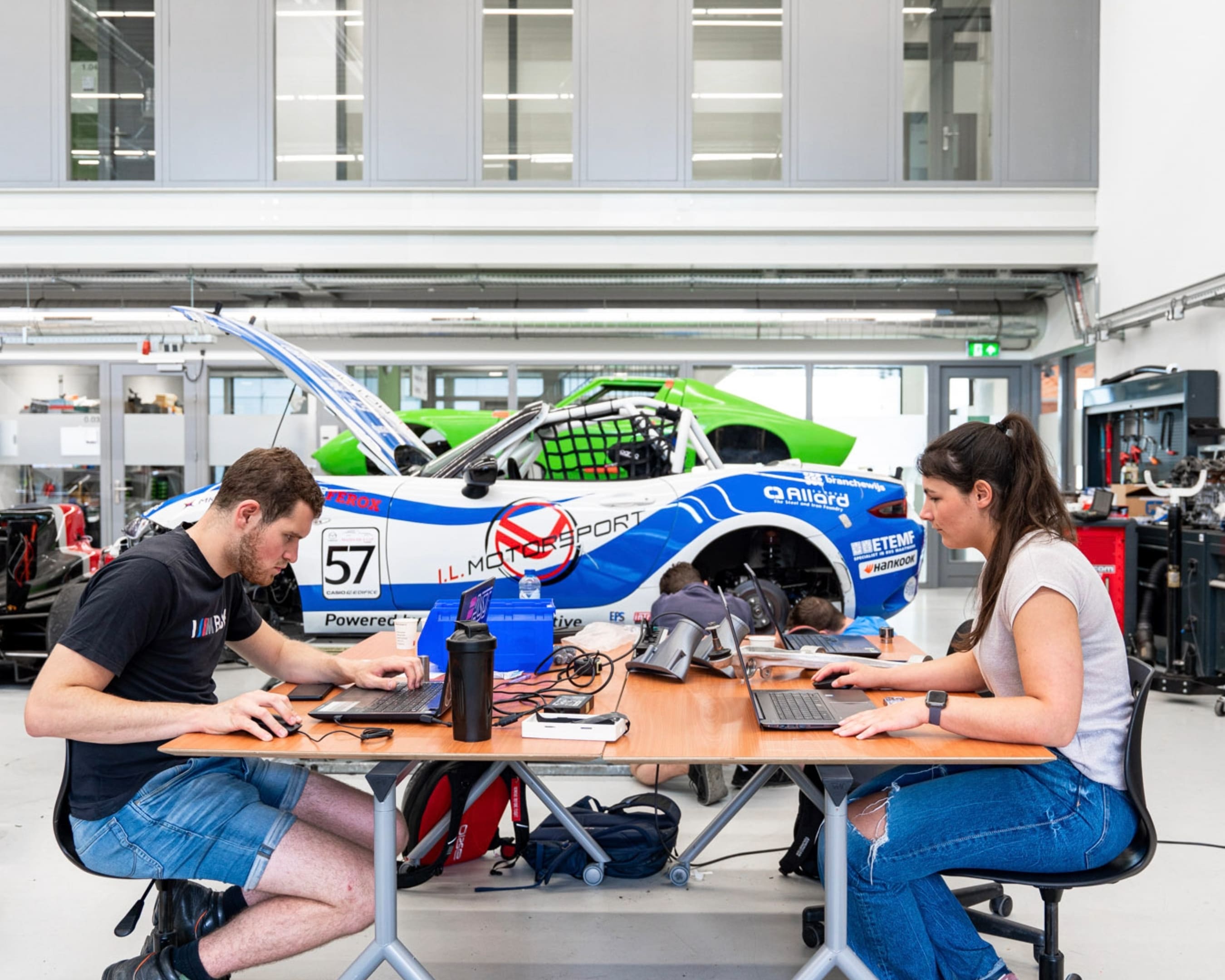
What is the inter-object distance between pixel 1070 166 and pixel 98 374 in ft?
33.9

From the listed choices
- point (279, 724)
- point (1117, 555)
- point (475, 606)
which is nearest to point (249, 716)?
point (279, 724)

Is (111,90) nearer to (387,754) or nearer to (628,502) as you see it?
(628,502)

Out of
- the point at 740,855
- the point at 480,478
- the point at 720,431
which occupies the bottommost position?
the point at 740,855

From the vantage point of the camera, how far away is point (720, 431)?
27.9 feet

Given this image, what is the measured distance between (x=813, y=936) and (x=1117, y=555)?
4869mm

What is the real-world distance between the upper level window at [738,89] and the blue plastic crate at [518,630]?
7115 mm

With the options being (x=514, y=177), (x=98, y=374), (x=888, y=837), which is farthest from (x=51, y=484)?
(x=888, y=837)

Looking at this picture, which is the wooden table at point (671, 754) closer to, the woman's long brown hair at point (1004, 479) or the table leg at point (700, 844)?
the woman's long brown hair at point (1004, 479)

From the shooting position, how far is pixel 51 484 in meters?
10.6

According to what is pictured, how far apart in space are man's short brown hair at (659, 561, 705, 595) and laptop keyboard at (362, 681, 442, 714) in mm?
1678

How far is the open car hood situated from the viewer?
17.2 feet

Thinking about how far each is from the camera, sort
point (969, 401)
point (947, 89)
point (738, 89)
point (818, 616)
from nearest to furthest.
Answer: point (818, 616) → point (738, 89) → point (947, 89) → point (969, 401)

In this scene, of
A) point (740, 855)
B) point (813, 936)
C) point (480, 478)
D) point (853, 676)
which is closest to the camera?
point (853, 676)

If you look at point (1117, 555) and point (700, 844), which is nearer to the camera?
point (700, 844)
